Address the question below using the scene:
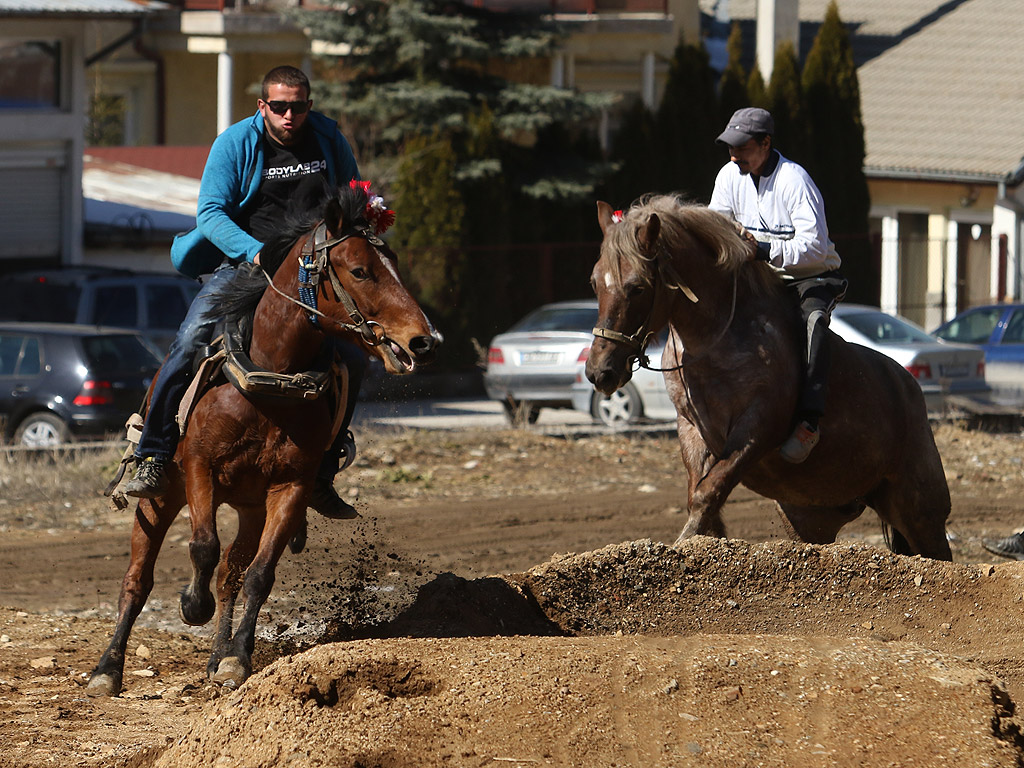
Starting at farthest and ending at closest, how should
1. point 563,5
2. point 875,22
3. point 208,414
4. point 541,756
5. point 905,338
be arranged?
point 875,22, point 563,5, point 905,338, point 208,414, point 541,756

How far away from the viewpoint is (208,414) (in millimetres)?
7098

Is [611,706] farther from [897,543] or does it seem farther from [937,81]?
[937,81]

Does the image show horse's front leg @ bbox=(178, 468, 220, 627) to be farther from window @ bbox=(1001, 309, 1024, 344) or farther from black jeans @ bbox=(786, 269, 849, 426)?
window @ bbox=(1001, 309, 1024, 344)

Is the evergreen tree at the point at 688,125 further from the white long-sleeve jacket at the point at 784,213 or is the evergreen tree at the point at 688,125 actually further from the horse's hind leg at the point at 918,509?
the white long-sleeve jacket at the point at 784,213

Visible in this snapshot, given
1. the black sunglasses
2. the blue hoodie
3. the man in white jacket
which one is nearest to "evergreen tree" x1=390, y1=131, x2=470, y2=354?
the man in white jacket

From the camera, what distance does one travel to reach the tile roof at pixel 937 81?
108 feet

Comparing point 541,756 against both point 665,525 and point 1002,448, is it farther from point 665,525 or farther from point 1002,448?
point 1002,448

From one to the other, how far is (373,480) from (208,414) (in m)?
7.59

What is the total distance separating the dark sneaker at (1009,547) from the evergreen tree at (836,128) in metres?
21.2

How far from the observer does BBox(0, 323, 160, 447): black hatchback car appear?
1616 cm

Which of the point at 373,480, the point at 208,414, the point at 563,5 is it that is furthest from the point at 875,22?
the point at 208,414

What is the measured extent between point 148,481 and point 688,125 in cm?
2287

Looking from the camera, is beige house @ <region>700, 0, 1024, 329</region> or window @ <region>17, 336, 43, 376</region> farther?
beige house @ <region>700, 0, 1024, 329</region>

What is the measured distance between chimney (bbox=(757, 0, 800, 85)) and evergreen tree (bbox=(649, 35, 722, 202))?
149 inches
